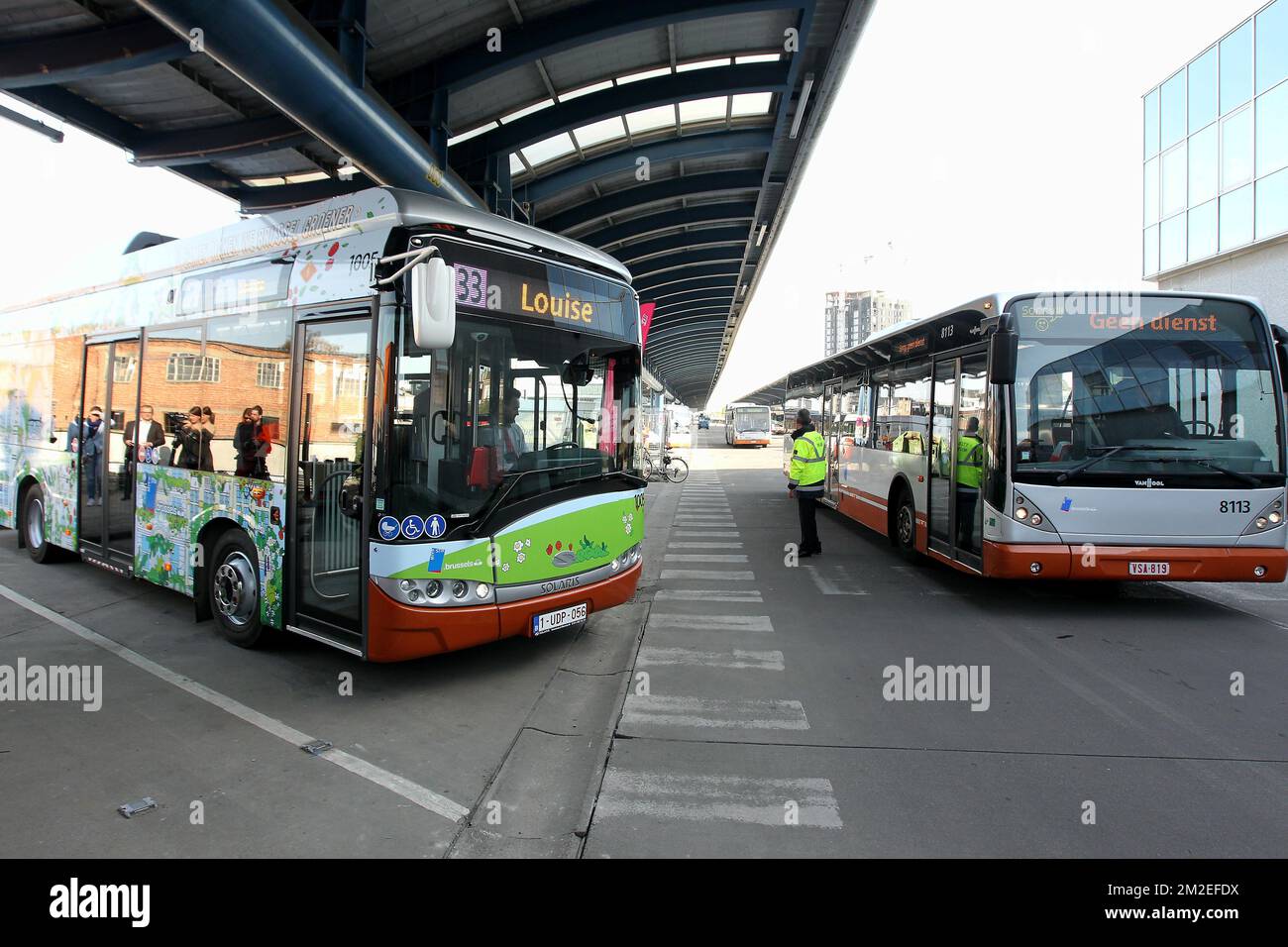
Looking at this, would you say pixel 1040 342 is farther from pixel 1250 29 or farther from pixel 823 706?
pixel 1250 29

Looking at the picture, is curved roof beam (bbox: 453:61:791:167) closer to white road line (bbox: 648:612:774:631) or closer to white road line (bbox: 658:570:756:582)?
white road line (bbox: 658:570:756:582)

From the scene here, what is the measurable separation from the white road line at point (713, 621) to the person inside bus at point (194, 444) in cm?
418

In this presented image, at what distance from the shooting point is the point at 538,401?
5625 mm

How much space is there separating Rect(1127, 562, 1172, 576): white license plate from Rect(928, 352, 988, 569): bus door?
51.5 inches

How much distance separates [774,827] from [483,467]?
2.91m

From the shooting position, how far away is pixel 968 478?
324 inches

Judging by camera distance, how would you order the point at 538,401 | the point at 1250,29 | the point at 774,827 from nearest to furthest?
the point at 774,827, the point at 538,401, the point at 1250,29

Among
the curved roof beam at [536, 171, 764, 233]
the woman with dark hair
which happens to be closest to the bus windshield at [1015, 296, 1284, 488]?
the woman with dark hair

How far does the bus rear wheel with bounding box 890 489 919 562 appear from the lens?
401 inches

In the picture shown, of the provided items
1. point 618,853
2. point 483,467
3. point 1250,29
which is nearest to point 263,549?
point 483,467

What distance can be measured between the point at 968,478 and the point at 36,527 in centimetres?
1100

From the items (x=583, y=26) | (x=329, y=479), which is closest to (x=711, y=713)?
(x=329, y=479)

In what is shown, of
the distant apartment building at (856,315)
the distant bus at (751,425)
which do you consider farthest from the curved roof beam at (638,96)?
the distant apartment building at (856,315)
